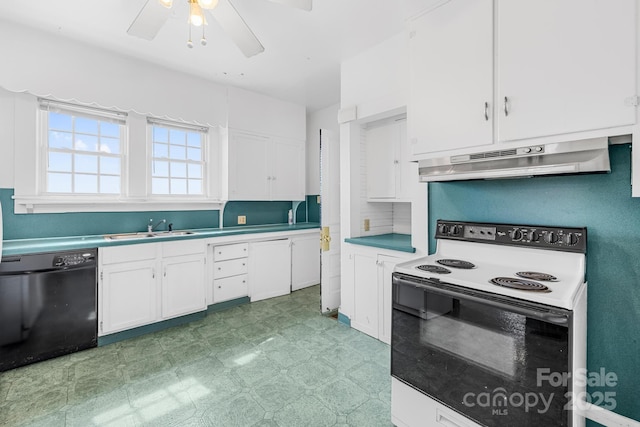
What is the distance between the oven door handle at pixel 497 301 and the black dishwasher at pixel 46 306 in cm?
270

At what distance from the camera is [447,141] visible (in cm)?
184

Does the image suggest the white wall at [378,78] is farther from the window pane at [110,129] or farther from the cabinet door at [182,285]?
the window pane at [110,129]

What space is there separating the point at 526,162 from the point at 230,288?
3297 millimetres

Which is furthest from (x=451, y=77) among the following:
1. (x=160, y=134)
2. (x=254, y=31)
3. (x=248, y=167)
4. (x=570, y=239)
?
(x=160, y=134)

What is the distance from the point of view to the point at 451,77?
1810 millimetres

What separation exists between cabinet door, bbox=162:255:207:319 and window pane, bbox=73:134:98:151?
1449 millimetres

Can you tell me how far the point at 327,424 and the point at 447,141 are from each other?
1.88 m

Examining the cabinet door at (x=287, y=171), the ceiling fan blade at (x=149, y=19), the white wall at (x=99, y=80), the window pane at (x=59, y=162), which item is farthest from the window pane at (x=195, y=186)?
the ceiling fan blade at (x=149, y=19)

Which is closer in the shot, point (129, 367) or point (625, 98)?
point (625, 98)

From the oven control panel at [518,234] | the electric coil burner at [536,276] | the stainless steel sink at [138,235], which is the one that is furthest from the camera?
the stainless steel sink at [138,235]

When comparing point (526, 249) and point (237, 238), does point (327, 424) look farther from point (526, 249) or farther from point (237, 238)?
point (237, 238)

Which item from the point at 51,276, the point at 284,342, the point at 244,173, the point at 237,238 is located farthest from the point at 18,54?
the point at 284,342

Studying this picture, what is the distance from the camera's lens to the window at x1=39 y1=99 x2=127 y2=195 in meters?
2.86

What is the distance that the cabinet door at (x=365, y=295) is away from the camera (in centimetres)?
276
